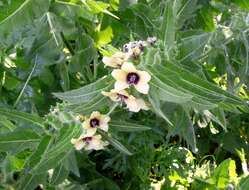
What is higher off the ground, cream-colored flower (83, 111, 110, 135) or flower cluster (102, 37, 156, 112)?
flower cluster (102, 37, 156, 112)

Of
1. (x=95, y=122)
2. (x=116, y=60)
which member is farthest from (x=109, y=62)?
(x=95, y=122)

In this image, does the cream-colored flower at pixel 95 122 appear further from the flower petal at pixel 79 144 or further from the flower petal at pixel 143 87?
the flower petal at pixel 143 87

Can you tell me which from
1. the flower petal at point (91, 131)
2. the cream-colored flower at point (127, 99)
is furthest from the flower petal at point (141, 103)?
the flower petal at point (91, 131)

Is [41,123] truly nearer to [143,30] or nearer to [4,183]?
[4,183]

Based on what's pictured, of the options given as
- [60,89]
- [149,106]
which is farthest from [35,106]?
[149,106]

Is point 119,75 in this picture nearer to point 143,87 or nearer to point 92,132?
point 143,87

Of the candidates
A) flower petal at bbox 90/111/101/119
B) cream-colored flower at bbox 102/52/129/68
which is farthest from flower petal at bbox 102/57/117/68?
A: flower petal at bbox 90/111/101/119

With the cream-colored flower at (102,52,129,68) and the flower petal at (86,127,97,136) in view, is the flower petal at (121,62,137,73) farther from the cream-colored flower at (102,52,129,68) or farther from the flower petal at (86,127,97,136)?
the flower petal at (86,127,97,136)
